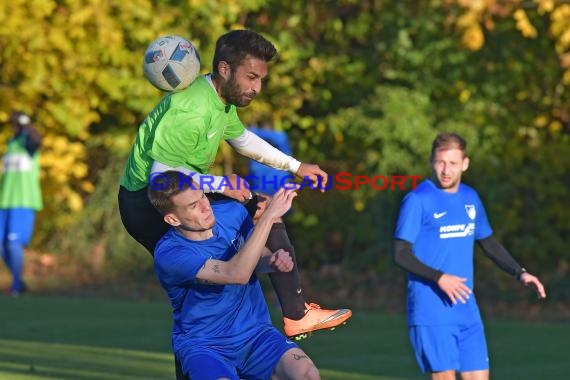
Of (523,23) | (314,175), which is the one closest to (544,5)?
(523,23)

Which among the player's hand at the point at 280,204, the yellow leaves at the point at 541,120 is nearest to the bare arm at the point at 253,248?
the player's hand at the point at 280,204

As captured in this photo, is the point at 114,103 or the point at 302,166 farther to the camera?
the point at 114,103

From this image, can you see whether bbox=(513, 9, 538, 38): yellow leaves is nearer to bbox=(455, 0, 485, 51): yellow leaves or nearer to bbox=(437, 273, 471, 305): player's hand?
bbox=(455, 0, 485, 51): yellow leaves

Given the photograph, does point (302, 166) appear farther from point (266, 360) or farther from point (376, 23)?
point (376, 23)

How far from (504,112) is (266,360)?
11530mm

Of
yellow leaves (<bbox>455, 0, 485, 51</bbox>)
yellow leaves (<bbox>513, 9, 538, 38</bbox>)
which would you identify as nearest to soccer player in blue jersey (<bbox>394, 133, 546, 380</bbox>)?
yellow leaves (<bbox>455, 0, 485, 51</bbox>)

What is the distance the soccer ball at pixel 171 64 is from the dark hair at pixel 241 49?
27cm

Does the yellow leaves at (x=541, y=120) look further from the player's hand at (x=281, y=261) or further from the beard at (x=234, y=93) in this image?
the player's hand at (x=281, y=261)

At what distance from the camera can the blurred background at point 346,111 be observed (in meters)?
16.9

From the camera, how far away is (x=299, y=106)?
730 inches

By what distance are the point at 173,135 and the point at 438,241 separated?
2.30 metres

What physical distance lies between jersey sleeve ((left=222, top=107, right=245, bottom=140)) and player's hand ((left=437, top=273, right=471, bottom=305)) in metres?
1.63

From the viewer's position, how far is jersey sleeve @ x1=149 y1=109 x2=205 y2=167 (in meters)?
6.86

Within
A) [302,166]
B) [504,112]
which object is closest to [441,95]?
[504,112]
